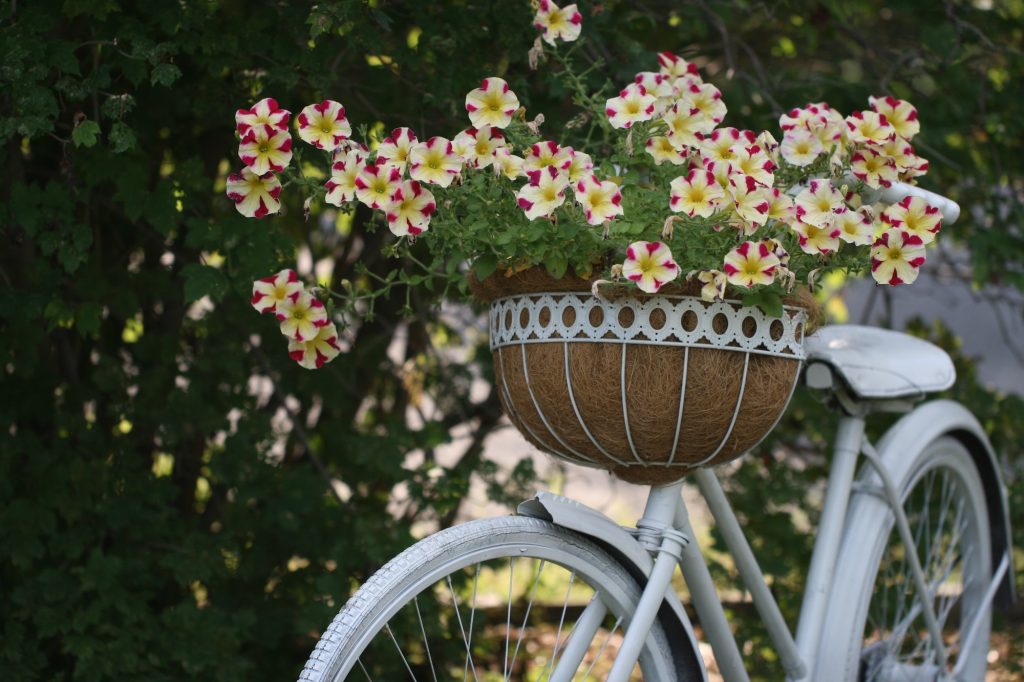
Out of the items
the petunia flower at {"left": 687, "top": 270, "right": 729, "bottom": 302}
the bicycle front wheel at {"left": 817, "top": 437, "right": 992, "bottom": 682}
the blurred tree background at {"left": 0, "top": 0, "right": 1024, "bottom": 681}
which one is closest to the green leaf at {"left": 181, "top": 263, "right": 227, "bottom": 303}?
the blurred tree background at {"left": 0, "top": 0, "right": 1024, "bottom": 681}

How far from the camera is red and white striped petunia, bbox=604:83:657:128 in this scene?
4.72ft

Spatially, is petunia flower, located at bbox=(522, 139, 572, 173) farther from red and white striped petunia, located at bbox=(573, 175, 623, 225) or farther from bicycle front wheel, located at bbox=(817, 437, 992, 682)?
bicycle front wheel, located at bbox=(817, 437, 992, 682)

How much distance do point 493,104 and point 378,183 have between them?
0.65ft

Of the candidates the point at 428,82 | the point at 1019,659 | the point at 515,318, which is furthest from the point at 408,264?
the point at 1019,659

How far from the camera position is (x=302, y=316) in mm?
1394

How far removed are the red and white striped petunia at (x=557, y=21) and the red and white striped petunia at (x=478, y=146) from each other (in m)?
0.28

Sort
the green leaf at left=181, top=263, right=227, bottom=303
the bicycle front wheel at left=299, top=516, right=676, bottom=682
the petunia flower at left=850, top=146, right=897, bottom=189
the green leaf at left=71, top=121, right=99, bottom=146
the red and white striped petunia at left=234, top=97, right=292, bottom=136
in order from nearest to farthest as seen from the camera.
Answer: the bicycle front wheel at left=299, top=516, right=676, bottom=682, the red and white striped petunia at left=234, top=97, right=292, bottom=136, the petunia flower at left=850, top=146, right=897, bottom=189, the green leaf at left=71, top=121, right=99, bottom=146, the green leaf at left=181, top=263, right=227, bottom=303

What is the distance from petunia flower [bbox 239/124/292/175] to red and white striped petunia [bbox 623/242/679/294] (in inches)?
17.4

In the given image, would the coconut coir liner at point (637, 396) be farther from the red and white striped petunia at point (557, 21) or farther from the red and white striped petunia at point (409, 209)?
the red and white striped petunia at point (557, 21)

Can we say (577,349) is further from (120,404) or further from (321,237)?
(321,237)

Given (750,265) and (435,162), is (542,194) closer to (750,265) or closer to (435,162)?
(435,162)

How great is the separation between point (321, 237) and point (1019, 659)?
7.33ft

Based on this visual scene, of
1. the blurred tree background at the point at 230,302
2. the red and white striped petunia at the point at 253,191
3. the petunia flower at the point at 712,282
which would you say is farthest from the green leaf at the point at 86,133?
the petunia flower at the point at 712,282

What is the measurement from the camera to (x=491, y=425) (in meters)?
2.84
